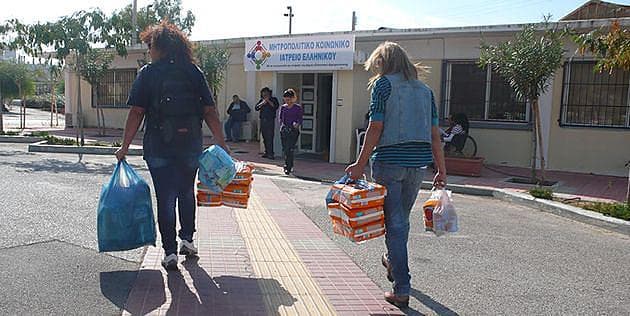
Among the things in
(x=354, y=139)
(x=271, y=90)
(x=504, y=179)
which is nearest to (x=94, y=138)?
(x=271, y=90)

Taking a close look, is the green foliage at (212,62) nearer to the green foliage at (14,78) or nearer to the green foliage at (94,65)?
the green foliage at (94,65)

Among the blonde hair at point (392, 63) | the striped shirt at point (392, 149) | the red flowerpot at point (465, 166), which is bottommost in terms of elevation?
the red flowerpot at point (465, 166)

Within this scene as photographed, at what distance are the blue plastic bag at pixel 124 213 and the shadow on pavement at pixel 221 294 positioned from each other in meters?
0.44

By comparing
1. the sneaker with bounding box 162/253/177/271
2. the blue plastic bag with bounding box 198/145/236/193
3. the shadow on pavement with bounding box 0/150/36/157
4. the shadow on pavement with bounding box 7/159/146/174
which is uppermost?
the blue plastic bag with bounding box 198/145/236/193

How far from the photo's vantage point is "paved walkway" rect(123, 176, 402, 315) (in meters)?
4.09

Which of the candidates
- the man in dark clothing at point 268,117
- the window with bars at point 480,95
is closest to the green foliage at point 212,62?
the man in dark clothing at point 268,117

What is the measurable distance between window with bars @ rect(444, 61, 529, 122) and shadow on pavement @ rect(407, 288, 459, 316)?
9.58 metres

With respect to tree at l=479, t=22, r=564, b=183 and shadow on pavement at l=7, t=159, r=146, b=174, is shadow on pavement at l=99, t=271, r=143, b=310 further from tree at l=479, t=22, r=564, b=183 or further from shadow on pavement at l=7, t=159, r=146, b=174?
tree at l=479, t=22, r=564, b=183

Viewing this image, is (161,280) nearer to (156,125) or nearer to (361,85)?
(156,125)

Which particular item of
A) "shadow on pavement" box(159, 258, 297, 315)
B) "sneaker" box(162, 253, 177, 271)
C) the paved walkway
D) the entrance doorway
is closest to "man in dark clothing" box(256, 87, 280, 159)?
the entrance doorway

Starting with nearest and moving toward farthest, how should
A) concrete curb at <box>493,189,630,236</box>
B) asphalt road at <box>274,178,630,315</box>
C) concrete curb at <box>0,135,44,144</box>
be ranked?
asphalt road at <box>274,178,630,315</box>, concrete curb at <box>493,189,630,236</box>, concrete curb at <box>0,135,44,144</box>

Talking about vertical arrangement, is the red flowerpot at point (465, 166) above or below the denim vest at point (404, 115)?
below

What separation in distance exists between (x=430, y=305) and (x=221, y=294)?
1.57m

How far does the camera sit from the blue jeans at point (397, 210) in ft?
13.5
